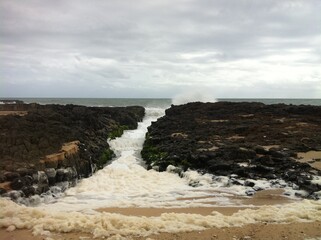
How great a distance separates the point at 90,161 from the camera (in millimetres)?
14672

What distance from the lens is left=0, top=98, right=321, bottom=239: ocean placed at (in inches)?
309

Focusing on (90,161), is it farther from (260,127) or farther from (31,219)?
(260,127)

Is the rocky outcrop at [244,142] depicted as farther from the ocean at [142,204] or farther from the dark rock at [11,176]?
the dark rock at [11,176]

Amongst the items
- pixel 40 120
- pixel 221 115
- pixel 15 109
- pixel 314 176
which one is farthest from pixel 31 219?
pixel 15 109

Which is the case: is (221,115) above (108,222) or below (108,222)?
above

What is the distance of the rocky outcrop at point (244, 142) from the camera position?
42.0ft

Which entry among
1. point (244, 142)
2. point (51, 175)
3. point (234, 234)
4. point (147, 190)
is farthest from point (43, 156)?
point (244, 142)

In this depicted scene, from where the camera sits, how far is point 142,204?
10023 mm

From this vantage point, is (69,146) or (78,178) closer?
(78,178)

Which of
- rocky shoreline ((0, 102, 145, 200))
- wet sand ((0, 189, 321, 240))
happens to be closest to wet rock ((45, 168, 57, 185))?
rocky shoreline ((0, 102, 145, 200))

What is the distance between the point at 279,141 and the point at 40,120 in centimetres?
1144

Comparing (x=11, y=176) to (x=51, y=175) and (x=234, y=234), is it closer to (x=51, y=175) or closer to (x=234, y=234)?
(x=51, y=175)

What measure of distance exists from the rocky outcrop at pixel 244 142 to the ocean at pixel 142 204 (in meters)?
0.77

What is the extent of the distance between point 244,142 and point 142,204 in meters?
8.23
